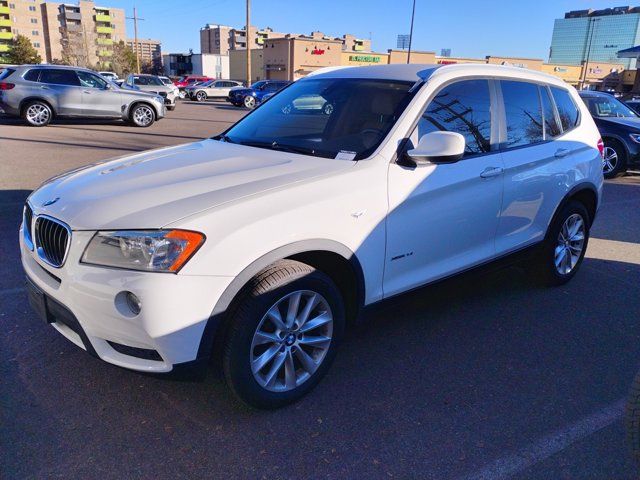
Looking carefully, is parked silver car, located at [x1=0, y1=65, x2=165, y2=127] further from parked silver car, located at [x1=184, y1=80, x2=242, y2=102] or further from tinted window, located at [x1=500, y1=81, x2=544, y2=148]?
parked silver car, located at [x1=184, y1=80, x2=242, y2=102]

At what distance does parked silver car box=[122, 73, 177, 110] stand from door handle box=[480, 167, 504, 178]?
75.4 feet

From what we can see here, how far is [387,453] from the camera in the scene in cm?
250

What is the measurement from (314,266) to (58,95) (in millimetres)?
14795

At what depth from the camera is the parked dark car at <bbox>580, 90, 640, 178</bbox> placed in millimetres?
10586

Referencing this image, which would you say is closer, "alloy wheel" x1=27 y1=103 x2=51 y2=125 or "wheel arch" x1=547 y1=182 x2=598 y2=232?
"wheel arch" x1=547 y1=182 x2=598 y2=232

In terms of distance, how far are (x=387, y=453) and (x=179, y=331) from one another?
3.82 feet

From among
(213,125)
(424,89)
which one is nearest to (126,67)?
(213,125)

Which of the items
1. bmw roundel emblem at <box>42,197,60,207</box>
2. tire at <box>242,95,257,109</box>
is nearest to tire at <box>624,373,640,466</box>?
bmw roundel emblem at <box>42,197,60,207</box>

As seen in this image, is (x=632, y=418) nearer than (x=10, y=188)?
Yes

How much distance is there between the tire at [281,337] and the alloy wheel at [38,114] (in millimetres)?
15044

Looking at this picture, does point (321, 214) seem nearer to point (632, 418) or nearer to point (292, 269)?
point (292, 269)

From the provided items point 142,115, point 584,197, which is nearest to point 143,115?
point 142,115

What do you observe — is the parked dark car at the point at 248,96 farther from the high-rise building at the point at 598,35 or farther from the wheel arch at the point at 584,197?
the high-rise building at the point at 598,35

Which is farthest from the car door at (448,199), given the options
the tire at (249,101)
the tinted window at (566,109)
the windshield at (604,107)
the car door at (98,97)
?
the tire at (249,101)
